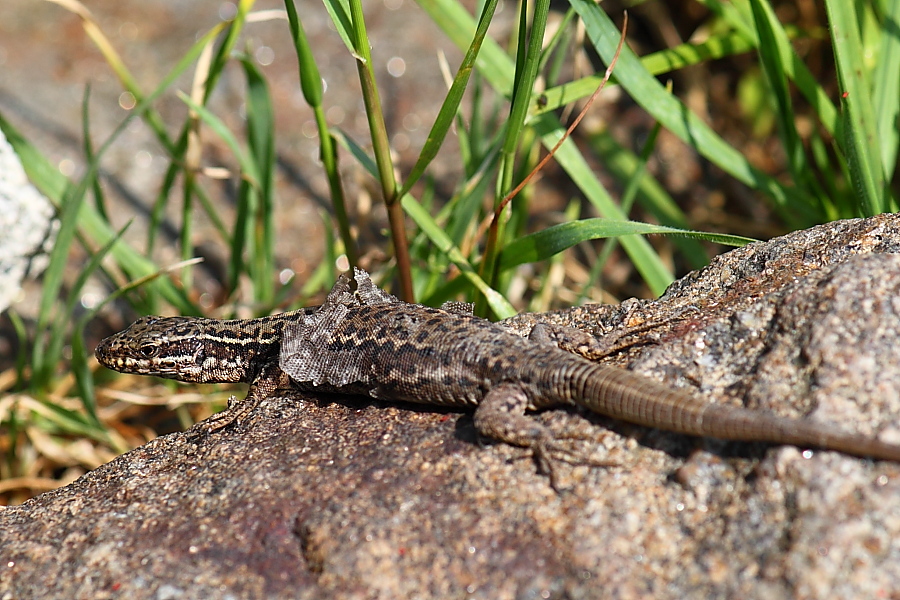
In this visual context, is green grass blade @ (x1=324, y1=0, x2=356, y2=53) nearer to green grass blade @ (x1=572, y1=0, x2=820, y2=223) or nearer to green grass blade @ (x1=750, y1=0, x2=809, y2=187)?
green grass blade @ (x1=572, y1=0, x2=820, y2=223)

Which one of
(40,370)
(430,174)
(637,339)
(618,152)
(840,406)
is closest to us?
(840,406)

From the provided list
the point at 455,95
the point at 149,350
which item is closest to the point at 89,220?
the point at 149,350

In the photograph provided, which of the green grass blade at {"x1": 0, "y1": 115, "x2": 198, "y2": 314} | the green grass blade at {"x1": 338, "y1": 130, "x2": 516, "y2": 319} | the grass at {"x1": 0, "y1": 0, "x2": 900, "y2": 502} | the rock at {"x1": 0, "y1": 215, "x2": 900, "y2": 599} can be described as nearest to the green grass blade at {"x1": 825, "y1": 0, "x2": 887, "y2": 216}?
the grass at {"x1": 0, "y1": 0, "x2": 900, "y2": 502}

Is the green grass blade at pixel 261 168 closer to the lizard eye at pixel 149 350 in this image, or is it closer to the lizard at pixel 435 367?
the lizard at pixel 435 367

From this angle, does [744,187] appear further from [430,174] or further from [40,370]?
[40,370]

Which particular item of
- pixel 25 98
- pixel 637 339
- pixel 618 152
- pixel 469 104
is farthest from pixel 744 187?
pixel 25 98
